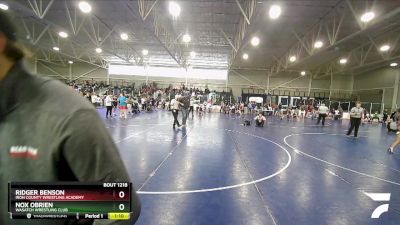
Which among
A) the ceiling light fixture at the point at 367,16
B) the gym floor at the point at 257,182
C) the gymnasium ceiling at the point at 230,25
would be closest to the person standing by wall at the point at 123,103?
the gymnasium ceiling at the point at 230,25

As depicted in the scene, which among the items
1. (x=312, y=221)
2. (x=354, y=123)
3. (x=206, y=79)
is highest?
(x=206, y=79)

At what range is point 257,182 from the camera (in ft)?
17.6

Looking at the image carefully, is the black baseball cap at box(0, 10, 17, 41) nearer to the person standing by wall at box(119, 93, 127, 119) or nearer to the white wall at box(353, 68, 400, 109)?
the person standing by wall at box(119, 93, 127, 119)

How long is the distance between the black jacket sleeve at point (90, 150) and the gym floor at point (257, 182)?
2.95 m

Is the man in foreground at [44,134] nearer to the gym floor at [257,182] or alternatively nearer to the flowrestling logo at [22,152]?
the flowrestling logo at [22,152]

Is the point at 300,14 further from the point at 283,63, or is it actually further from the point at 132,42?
the point at 132,42

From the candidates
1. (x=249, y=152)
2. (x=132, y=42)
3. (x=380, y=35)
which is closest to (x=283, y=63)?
(x=380, y=35)

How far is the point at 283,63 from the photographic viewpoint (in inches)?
1145

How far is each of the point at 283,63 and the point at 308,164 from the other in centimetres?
2395

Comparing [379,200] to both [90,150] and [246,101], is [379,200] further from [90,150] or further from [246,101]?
[246,101]

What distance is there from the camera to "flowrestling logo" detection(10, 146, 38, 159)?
87 centimetres

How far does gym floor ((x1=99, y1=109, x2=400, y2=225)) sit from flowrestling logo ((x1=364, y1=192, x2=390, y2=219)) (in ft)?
0.22

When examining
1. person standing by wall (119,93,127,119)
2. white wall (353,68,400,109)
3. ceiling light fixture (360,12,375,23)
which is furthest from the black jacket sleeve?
white wall (353,68,400,109)
